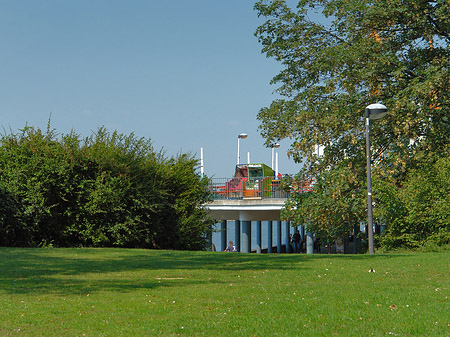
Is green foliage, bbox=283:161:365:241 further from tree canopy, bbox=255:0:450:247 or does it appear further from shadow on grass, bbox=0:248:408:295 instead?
shadow on grass, bbox=0:248:408:295

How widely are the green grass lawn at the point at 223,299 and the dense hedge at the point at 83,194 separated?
7.75m

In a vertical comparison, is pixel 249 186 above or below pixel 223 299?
above

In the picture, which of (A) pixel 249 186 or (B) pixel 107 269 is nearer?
(B) pixel 107 269

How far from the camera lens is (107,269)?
40.5 ft

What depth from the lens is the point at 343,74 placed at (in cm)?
2405

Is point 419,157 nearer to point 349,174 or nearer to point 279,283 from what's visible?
point 349,174

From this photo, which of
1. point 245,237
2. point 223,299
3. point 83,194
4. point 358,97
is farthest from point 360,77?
point 245,237

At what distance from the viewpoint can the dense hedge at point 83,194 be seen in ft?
70.2

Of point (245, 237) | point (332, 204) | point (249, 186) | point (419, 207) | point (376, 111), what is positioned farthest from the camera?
point (245, 237)

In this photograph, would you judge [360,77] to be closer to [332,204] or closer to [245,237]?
[332,204]

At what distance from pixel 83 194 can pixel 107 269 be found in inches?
393

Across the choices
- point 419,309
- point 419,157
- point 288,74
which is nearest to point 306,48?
point 288,74

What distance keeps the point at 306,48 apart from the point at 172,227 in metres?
9.83

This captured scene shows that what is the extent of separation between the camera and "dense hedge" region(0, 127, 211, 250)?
843 inches
